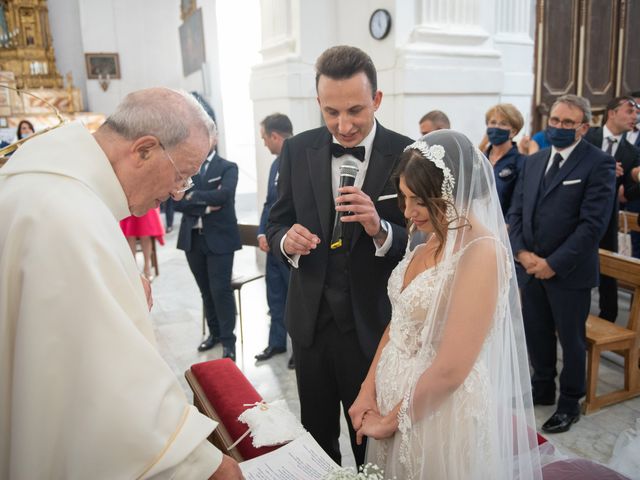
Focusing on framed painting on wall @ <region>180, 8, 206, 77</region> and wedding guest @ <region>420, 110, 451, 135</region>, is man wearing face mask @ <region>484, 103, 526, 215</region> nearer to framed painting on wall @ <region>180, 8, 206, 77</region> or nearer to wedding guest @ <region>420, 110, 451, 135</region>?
wedding guest @ <region>420, 110, 451, 135</region>

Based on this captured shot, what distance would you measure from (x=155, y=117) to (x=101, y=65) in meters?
15.3

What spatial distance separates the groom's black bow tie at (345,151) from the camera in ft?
6.79

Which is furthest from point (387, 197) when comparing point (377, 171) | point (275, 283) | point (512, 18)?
point (512, 18)

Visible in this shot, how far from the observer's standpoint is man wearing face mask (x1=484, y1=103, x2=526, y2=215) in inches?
156

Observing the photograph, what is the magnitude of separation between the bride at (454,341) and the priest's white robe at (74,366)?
0.75 m

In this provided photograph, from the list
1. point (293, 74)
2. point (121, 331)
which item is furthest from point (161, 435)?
point (293, 74)

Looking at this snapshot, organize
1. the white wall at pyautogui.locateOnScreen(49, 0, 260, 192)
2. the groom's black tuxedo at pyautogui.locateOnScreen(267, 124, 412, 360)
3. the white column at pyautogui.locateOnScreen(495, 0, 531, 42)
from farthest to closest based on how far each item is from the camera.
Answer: the white wall at pyautogui.locateOnScreen(49, 0, 260, 192) → the white column at pyautogui.locateOnScreen(495, 0, 531, 42) → the groom's black tuxedo at pyautogui.locateOnScreen(267, 124, 412, 360)

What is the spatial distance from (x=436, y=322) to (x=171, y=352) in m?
3.44

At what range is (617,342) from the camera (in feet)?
11.1

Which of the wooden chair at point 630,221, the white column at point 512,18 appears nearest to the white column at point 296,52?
the white column at point 512,18

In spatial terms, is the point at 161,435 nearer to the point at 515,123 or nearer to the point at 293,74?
the point at 515,123

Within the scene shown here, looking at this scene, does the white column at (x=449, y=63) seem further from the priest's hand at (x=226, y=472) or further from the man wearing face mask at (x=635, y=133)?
the priest's hand at (x=226, y=472)

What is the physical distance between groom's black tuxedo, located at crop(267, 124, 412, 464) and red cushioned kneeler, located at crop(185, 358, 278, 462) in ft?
0.95

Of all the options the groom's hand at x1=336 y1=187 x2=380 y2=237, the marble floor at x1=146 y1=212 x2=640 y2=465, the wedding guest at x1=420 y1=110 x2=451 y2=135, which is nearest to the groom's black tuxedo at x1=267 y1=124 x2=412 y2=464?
the groom's hand at x1=336 y1=187 x2=380 y2=237
